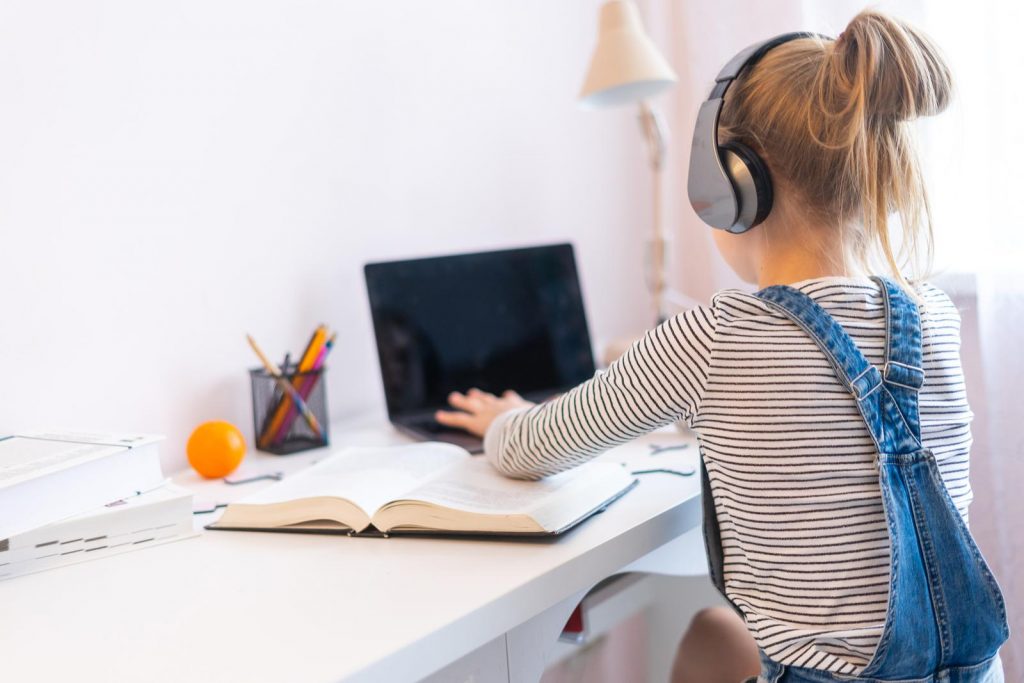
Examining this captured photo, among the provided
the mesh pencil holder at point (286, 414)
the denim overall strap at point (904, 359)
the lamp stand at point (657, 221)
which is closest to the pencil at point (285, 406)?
the mesh pencil holder at point (286, 414)

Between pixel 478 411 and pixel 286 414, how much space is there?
9.8 inches

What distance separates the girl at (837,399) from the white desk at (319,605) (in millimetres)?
126

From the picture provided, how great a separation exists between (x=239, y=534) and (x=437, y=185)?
732 millimetres

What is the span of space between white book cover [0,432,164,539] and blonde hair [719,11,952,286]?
607 mm

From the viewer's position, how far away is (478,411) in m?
1.13

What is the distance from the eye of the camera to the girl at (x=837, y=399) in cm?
73

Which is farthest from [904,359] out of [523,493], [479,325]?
[479,325]

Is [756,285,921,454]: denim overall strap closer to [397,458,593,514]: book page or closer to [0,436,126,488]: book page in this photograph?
[397,458,593,514]: book page

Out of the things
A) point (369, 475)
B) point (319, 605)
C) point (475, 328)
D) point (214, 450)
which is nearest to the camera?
point (319, 605)

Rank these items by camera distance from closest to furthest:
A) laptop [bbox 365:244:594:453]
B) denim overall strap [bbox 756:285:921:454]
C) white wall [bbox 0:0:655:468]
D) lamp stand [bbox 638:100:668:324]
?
denim overall strap [bbox 756:285:921:454] → white wall [bbox 0:0:655:468] → laptop [bbox 365:244:594:453] → lamp stand [bbox 638:100:668:324]

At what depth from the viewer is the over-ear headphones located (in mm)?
792

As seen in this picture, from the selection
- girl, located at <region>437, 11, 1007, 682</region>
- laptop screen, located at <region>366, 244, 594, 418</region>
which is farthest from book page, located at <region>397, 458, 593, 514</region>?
laptop screen, located at <region>366, 244, 594, 418</region>

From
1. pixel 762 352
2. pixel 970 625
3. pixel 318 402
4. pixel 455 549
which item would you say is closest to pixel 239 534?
pixel 455 549

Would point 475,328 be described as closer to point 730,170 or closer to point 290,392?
point 290,392
